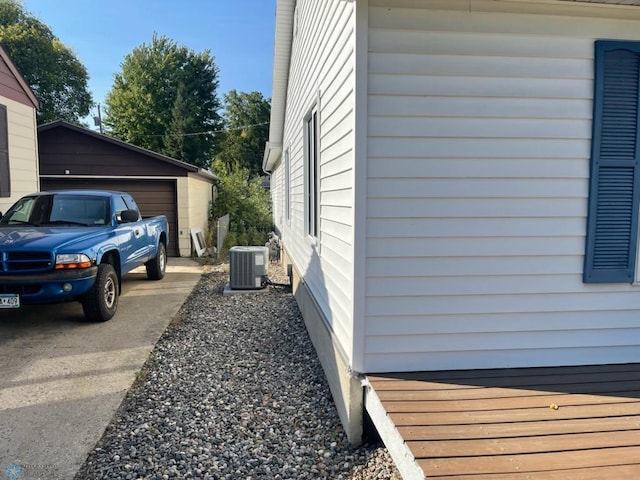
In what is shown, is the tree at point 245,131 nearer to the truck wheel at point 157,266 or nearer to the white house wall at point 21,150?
the truck wheel at point 157,266

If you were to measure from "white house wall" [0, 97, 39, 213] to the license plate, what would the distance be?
2.54m

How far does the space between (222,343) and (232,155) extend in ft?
129

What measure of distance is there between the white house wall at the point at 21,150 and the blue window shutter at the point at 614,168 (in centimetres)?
796

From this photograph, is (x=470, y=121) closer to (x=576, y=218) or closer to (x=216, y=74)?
(x=576, y=218)

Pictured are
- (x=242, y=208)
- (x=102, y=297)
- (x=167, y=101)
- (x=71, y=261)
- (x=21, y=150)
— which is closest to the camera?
(x=71, y=261)

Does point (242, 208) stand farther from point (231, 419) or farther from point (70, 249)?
point (231, 419)

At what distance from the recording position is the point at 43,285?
511cm

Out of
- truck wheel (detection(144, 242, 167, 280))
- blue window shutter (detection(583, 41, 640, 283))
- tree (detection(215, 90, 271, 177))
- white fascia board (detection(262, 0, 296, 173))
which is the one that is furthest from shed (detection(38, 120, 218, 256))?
tree (detection(215, 90, 271, 177))

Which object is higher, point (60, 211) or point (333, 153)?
point (333, 153)

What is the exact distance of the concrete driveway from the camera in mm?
2850

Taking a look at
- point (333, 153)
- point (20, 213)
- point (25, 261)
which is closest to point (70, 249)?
point (25, 261)

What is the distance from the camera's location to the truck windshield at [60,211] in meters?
6.29

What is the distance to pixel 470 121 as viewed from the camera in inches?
113

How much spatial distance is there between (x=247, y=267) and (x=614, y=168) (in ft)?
19.1
